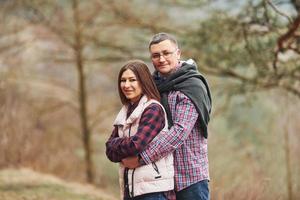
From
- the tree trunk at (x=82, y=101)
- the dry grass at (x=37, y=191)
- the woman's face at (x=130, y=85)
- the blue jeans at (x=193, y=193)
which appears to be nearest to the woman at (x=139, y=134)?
the woman's face at (x=130, y=85)

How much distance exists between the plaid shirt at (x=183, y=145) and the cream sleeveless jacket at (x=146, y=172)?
5cm

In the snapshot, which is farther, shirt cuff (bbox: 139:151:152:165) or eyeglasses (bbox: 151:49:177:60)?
eyeglasses (bbox: 151:49:177:60)

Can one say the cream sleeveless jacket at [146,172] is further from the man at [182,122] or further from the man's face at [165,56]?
the man's face at [165,56]

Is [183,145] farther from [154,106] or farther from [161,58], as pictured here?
[161,58]

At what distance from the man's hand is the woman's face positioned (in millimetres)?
391

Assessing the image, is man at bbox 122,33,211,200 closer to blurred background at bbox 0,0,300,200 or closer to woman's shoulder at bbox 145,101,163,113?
woman's shoulder at bbox 145,101,163,113

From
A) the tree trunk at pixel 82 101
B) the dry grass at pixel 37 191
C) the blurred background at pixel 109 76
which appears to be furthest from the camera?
the tree trunk at pixel 82 101

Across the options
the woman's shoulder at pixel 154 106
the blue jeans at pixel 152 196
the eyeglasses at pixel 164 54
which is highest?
the eyeglasses at pixel 164 54

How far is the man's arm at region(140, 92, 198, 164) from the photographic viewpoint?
354 cm

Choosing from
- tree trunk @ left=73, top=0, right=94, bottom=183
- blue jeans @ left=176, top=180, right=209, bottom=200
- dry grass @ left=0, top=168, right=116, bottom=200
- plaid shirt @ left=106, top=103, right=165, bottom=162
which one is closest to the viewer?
plaid shirt @ left=106, top=103, right=165, bottom=162

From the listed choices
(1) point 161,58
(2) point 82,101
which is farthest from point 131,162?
(2) point 82,101

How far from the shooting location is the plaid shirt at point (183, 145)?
140 inches

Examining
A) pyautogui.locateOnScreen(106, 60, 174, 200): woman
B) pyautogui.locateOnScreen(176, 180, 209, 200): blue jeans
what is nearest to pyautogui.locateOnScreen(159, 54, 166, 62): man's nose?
pyautogui.locateOnScreen(106, 60, 174, 200): woman

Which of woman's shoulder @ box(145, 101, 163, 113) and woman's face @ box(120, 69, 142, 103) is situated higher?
woman's face @ box(120, 69, 142, 103)
